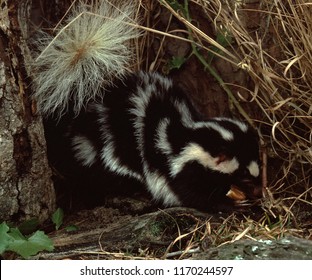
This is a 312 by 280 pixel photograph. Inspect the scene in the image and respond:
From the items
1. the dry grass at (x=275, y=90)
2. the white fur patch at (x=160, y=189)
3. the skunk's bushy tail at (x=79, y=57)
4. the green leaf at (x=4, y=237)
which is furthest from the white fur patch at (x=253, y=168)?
the green leaf at (x=4, y=237)

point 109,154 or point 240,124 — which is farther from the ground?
point 240,124

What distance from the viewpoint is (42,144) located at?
153 inches

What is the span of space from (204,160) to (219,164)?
0.31ft

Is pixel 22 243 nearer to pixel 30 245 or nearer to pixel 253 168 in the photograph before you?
pixel 30 245

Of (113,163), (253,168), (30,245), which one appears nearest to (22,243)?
(30,245)

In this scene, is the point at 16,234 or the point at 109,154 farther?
the point at 109,154

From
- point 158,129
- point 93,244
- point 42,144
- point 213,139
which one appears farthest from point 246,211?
point 42,144

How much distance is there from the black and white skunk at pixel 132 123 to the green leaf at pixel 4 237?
0.81 meters

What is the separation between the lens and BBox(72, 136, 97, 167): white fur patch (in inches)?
169

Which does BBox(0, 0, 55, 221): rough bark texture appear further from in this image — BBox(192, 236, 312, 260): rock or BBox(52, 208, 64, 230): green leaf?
BBox(192, 236, 312, 260): rock

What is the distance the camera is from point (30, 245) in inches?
133

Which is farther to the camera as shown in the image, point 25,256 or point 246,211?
point 246,211
